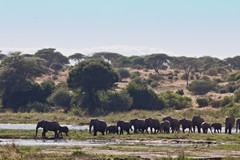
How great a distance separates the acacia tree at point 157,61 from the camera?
131m

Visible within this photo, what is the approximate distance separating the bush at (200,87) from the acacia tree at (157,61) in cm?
2646

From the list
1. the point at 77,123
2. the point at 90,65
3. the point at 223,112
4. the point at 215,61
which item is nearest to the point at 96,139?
the point at 77,123

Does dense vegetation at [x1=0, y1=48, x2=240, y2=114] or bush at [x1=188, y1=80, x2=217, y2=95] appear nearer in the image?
dense vegetation at [x1=0, y1=48, x2=240, y2=114]

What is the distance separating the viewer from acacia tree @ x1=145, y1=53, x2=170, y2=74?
130875 millimetres

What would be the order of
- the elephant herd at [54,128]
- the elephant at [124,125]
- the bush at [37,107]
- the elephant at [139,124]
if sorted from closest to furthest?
1. the elephant herd at [54,128]
2. the elephant at [124,125]
3. the elephant at [139,124]
4. the bush at [37,107]

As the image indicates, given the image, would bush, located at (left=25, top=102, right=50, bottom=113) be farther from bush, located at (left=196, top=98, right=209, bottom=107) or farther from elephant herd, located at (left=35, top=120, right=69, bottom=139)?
elephant herd, located at (left=35, top=120, right=69, bottom=139)

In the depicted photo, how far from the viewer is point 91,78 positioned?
8150 cm

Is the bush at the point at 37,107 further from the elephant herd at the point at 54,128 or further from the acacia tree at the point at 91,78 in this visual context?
the elephant herd at the point at 54,128

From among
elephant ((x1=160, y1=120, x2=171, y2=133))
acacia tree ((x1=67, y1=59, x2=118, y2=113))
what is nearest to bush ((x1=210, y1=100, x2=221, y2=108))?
acacia tree ((x1=67, y1=59, x2=118, y2=113))

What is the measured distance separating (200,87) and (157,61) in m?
32.1

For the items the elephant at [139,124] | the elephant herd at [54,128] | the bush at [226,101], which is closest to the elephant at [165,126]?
the elephant at [139,124]

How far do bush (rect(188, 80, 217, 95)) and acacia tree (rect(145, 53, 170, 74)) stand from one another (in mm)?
26463

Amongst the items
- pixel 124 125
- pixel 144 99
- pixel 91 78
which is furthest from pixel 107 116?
pixel 124 125

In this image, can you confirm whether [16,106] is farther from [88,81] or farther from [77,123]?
[77,123]
